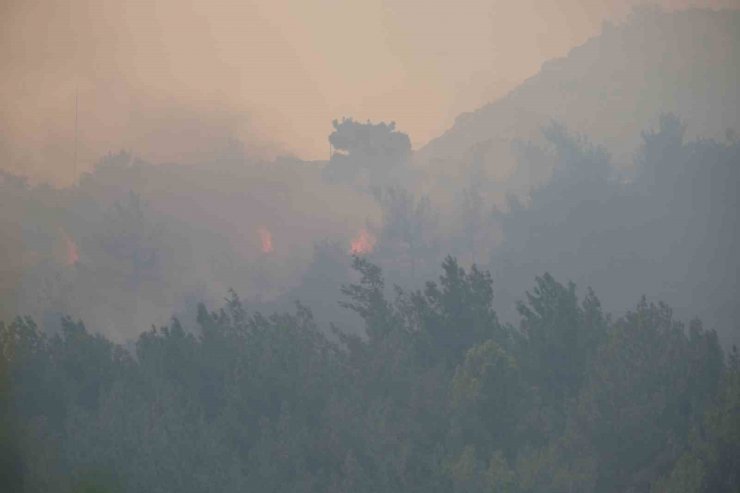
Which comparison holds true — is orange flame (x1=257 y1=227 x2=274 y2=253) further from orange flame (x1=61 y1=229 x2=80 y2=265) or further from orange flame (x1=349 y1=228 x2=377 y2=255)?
orange flame (x1=61 y1=229 x2=80 y2=265)

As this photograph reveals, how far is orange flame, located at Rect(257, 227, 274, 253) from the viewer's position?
102 metres

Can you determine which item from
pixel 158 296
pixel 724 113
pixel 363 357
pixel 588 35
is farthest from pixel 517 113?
pixel 363 357

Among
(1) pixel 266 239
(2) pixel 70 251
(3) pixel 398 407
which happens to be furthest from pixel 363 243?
(3) pixel 398 407

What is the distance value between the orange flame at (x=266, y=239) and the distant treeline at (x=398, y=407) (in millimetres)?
59456

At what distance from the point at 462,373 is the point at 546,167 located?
76794 millimetres

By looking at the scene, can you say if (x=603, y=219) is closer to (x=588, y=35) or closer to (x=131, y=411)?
(x=131, y=411)

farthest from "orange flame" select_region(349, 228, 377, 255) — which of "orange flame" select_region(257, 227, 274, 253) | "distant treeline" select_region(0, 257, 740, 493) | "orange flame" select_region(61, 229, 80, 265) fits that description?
"distant treeline" select_region(0, 257, 740, 493)

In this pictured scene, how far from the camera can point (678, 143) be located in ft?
300

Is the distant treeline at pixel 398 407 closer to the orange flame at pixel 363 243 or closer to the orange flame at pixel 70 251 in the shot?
the orange flame at pixel 363 243

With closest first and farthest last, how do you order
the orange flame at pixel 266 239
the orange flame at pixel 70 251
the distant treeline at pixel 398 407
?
the distant treeline at pixel 398 407
the orange flame at pixel 70 251
the orange flame at pixel 266 239

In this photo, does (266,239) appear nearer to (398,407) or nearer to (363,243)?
(363,243)

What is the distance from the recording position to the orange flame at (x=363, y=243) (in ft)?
314

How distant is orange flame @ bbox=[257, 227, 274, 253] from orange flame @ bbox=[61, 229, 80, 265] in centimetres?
1882

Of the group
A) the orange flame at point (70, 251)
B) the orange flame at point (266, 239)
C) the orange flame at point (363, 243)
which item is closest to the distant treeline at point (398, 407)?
the orange flame at point (363, 243)
